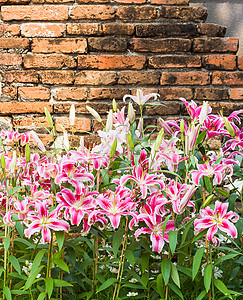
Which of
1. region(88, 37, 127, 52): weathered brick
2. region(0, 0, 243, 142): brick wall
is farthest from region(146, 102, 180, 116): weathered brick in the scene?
region(88, 37, 127, 52): weathered brick

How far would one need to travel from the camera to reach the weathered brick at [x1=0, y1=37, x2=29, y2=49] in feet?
5.78

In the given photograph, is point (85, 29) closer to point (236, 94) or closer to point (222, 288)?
point (236, 94)

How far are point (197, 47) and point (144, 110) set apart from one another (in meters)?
0.44

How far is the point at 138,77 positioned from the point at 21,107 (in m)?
0.64

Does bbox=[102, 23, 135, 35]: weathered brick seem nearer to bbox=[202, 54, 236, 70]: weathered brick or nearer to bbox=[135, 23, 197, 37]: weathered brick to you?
bbox=[135, 23, 197, 37]: weathered brick

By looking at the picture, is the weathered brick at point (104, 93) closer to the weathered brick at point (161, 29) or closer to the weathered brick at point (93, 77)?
the weathered brick at point (93, 77)

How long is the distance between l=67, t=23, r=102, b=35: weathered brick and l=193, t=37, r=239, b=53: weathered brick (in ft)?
1.73

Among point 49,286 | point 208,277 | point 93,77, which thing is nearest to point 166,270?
point 208,277

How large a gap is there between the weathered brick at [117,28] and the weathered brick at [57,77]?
291 mm

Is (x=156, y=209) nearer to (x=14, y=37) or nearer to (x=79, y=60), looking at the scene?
(x=79, y=60)

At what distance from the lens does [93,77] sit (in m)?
1.78

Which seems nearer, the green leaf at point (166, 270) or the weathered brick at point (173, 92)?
the green leaf at point (166, 270)

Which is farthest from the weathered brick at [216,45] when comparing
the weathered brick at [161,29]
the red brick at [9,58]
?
the red brick at [9,58]

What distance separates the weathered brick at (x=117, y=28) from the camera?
5.81 feet
